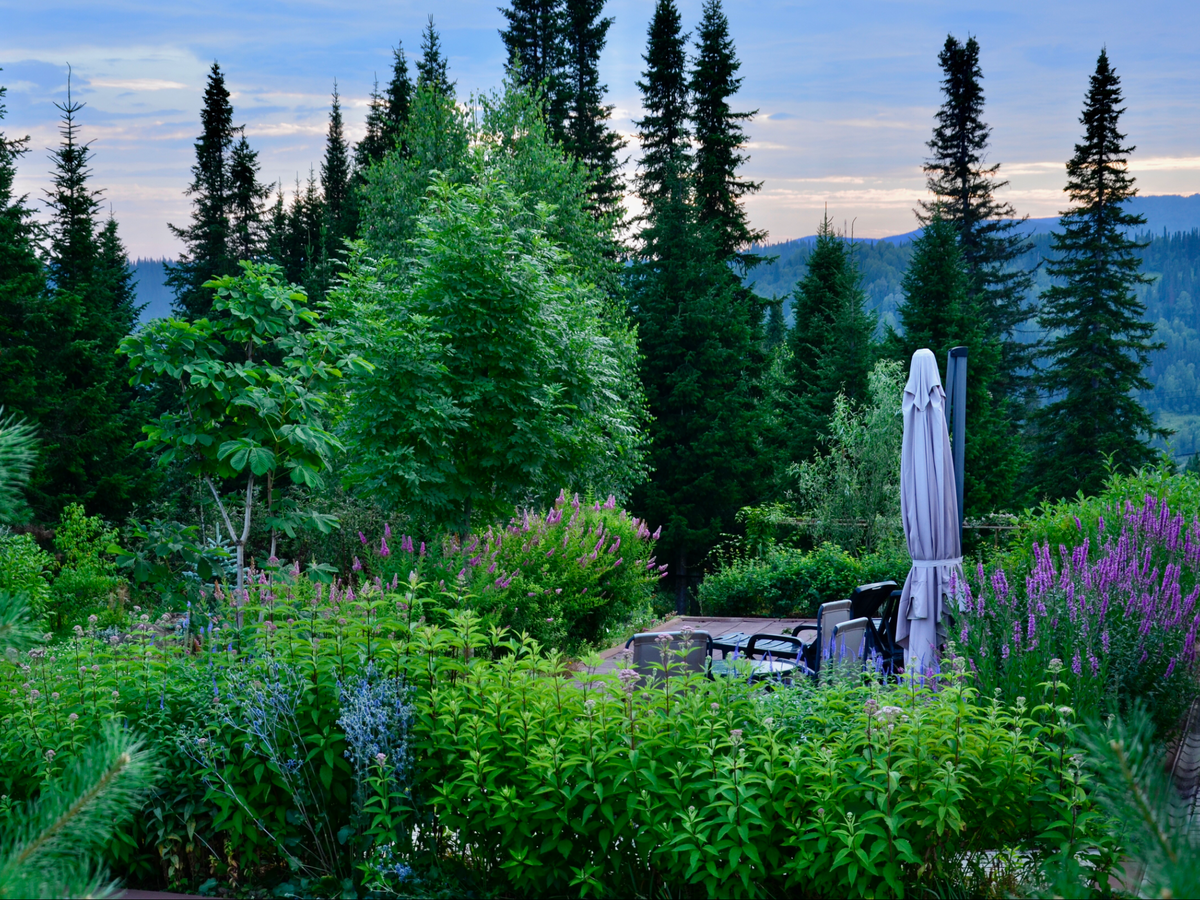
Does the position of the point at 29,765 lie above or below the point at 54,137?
below

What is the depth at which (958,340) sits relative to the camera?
941 inches

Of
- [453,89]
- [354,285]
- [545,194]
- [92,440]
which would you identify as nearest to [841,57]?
[545,194]

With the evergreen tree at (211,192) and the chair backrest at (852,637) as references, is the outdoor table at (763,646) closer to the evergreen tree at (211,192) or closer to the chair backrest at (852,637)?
the chair backrest at (852,637)

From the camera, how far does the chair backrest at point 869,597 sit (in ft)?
23.3

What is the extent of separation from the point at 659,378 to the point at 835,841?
73.4 feet

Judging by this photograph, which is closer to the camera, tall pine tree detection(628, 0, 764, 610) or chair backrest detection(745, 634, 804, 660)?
chair backrest detection(745, 634, 804, 660)

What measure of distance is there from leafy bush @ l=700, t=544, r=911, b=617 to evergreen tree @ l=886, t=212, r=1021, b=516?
14.0 meters

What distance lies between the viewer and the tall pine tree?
24.1 metres

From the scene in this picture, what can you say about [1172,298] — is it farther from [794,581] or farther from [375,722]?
[375,722]

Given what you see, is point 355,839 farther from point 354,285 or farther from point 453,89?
point 453,89

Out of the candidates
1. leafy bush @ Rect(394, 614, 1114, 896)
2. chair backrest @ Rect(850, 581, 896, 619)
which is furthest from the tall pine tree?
leafy bush @ Rect(394, 614, 1114, 896)

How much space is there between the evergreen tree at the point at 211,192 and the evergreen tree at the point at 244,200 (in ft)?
→ 0.56

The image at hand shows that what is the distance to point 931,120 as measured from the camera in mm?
30109

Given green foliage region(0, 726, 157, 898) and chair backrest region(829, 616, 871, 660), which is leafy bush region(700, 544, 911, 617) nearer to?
chair backrest region(829, 616, 871, 660)
